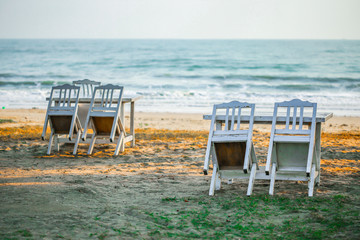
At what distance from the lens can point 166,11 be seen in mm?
61156

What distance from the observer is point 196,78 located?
29078 millimetres

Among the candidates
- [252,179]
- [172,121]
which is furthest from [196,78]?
[252,179]

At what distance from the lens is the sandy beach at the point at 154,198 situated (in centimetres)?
394

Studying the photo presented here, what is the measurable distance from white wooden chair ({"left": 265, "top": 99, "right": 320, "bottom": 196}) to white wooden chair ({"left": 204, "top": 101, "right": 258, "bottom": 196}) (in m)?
0.26

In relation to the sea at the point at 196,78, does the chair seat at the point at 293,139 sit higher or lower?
higher

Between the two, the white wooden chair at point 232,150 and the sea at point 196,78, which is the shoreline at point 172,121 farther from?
the white wooden chair at point 232,150

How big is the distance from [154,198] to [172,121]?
7.46 metres

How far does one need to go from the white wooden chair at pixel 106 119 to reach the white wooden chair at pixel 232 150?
2.51 metres

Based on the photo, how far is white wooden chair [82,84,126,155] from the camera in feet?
24.3

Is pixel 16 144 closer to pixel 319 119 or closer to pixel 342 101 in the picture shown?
pixel 319 119

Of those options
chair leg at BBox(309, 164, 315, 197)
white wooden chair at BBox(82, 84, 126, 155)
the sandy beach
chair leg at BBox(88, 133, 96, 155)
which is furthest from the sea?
chair leg at BBox(309, 164, 315, 197)

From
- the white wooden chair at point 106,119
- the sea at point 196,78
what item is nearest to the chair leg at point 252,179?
the white wooden chair at point 106,119

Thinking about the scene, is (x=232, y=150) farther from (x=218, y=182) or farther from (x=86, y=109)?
(x=86, y=109)

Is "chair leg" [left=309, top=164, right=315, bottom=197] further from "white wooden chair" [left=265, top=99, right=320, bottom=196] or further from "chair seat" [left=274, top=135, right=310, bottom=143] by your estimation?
"chair seat" [left=274, top=135, right=310, bottom=143]
